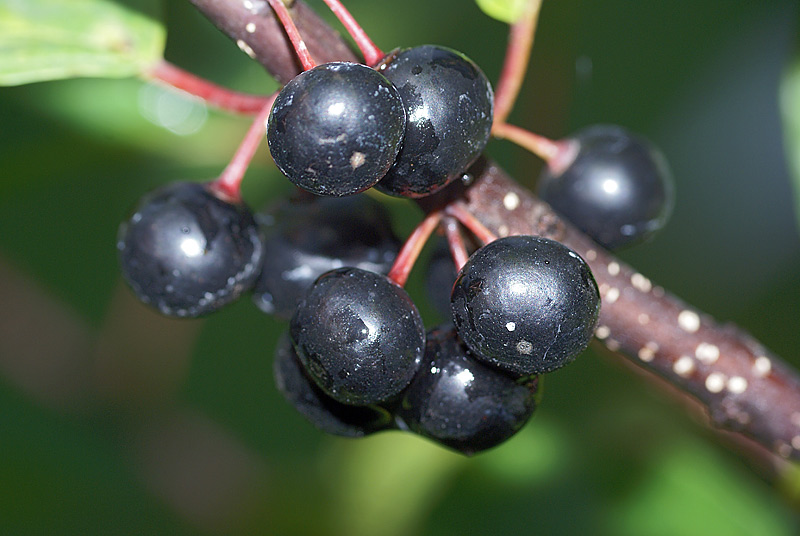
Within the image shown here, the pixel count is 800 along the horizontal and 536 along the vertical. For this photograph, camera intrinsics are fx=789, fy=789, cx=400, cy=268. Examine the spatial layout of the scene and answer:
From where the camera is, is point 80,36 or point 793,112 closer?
point 80,36

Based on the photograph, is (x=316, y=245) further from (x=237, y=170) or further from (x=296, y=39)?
(x=296, y=39)

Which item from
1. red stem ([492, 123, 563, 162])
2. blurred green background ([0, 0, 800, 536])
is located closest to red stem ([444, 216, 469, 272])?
red stem ([492, 123, 563, 162])

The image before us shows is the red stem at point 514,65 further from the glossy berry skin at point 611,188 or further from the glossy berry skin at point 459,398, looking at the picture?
the glossy berry skin at point 459,398

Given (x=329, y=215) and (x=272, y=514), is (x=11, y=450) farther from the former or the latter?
(x=329, y=215)

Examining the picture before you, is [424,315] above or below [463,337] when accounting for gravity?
below

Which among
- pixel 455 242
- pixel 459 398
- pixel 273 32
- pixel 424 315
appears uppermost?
pixel 273 32

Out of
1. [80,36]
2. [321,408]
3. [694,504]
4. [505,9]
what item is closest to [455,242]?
[321,408]

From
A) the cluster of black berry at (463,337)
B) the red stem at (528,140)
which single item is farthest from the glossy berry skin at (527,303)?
the red stem at (528,140)

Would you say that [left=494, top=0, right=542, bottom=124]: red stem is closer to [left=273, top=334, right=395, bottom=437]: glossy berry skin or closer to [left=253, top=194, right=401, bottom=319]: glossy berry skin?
[left=253, top=194, right=401, bottom=319]: glossy berry skin
